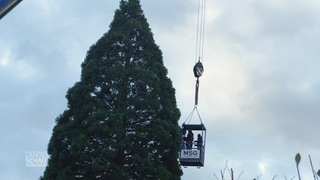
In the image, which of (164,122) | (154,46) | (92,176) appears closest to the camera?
(92,176)

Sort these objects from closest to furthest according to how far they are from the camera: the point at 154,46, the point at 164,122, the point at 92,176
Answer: the point at 92,176
the point at 164,122
the point at 154,46

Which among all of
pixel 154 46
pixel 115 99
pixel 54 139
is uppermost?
pixel 154 46

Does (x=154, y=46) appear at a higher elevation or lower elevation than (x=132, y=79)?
higher

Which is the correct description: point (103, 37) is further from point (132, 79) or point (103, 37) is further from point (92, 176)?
point (92, 176)

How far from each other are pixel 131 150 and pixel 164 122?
65.5 inches

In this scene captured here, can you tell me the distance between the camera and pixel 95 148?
20.8 meters

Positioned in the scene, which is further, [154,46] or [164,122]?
[154,46]

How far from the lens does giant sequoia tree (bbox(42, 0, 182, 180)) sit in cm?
2089

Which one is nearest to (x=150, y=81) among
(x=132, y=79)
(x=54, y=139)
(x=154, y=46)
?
(x=132, y=79)

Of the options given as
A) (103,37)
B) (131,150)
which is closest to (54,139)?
(131,150)

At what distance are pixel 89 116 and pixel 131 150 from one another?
1.98m

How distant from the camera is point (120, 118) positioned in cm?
2123

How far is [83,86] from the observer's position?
22781 millimetres

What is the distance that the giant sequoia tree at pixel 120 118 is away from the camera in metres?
20.9
